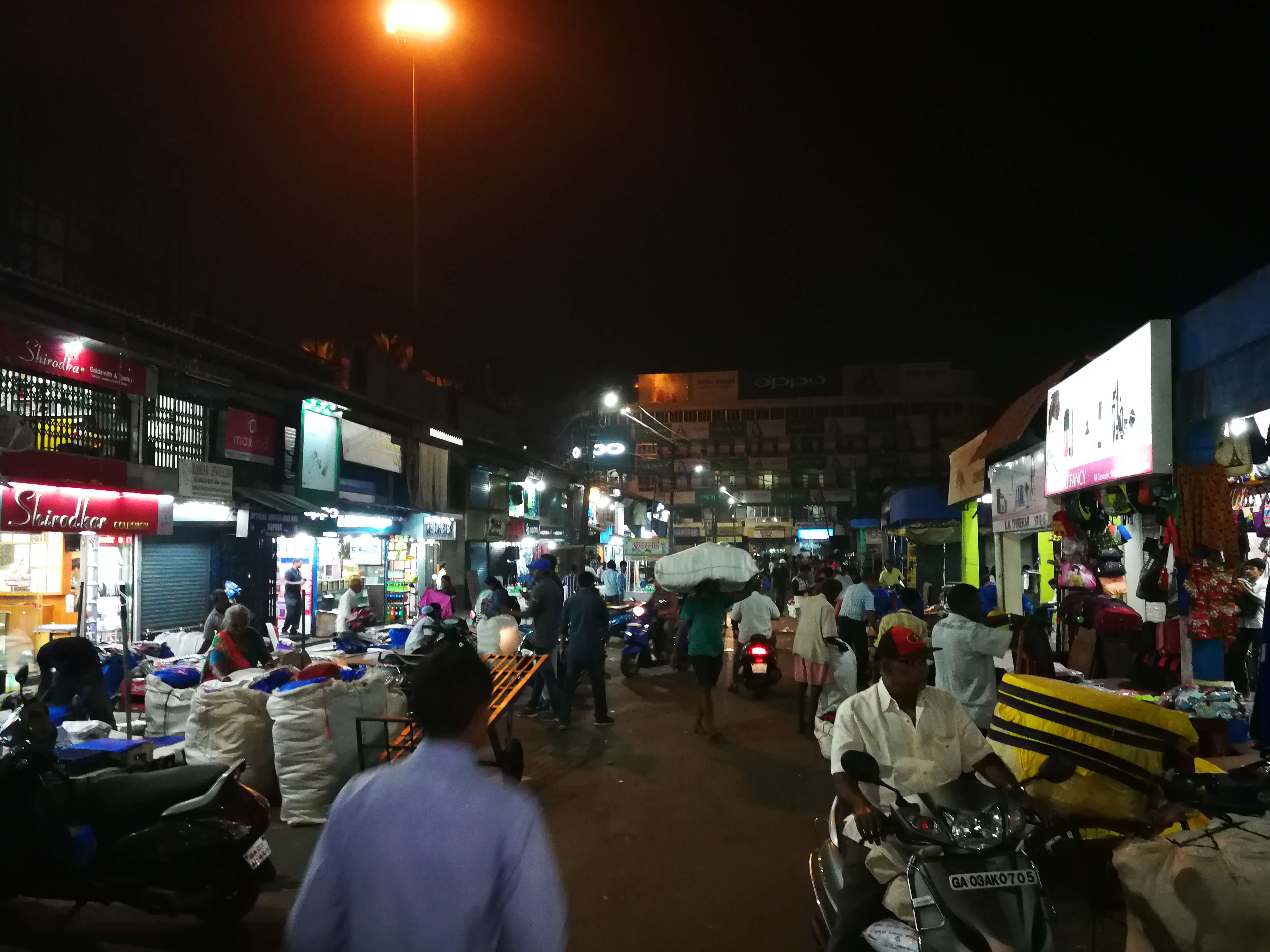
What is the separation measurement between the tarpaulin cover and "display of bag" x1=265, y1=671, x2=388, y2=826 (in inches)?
200

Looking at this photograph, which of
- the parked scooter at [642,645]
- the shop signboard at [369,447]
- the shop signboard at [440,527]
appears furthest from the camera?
the shop signboard at [440,527]

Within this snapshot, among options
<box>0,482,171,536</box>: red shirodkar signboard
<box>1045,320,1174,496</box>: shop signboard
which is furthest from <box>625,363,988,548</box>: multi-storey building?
<box>1045,320,1174,496</box>: shop signboard

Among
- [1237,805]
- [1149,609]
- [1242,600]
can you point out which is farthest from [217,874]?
[1149,609]

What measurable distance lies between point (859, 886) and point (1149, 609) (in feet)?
22.7

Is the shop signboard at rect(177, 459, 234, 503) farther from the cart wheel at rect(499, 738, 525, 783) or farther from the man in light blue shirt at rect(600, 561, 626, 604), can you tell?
the man in light blue shirt at rect(600, 561, 626, 604)

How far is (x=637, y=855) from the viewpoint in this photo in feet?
19.1

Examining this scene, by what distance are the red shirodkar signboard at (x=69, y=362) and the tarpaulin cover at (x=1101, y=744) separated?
422 inches

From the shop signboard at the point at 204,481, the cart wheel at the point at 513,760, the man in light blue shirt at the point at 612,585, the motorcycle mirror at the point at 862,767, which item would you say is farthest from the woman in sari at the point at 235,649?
the man in light blue shirt at the point at 612,585

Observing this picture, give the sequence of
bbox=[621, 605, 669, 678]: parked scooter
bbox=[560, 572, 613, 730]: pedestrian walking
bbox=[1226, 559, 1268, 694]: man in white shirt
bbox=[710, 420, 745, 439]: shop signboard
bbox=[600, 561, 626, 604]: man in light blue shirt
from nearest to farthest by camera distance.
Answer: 1. bbox=[1226, 559, 1268, 694]: man in white shirt
2. bbox=[560, 572, 613, 730]: pedestrian walking
3. bbox=[621, 605, 669, 678]: parked scooter
4. bbox=[600, 561, 626, 604]: man in light blue shirt
5. bbox=[710, 420, 745, 439]: shop signboard

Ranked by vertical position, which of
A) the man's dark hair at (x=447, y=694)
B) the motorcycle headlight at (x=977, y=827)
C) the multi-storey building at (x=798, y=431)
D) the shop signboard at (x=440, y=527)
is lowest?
the motorcycle headlight at (x=977, y=827)

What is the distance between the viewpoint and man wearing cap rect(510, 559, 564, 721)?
431 inches

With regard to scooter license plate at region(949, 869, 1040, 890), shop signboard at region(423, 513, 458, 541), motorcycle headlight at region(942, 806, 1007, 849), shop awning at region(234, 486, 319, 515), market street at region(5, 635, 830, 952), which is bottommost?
market street at region(5, 635, 830, 952)

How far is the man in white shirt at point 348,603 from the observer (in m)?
14.4

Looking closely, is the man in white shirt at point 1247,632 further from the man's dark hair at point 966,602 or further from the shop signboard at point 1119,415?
the man's dark hair at point 966,602
